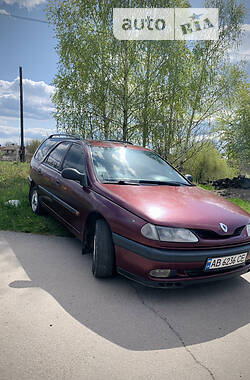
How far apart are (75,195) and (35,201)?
2058 mm

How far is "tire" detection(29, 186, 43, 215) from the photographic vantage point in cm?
530

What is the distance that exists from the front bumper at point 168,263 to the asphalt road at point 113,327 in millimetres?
257

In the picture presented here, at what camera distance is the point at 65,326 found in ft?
7.41

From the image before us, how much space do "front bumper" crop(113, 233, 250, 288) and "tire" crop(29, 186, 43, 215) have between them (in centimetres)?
294

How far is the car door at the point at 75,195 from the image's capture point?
3.46m

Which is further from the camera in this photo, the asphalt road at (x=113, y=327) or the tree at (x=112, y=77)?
the tree at (x=112, y=77)

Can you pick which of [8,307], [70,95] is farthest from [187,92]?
[8,307]

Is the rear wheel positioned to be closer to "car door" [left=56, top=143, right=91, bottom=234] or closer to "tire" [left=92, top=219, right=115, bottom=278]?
"car door" [left=56, top=143, right=91, bottom=234]

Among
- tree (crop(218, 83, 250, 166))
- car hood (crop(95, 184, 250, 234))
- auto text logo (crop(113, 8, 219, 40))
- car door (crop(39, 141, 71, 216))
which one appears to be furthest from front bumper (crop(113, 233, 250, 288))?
tree (crop(218, 83, 250, 166))

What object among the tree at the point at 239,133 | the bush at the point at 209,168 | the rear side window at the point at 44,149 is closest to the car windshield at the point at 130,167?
the rear side window at the point at 44,149

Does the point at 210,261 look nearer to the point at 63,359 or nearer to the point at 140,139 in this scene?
the point at 63,359

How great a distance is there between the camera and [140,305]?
2.64 metres

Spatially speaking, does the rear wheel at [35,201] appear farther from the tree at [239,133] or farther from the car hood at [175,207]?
the tree at [239,133]

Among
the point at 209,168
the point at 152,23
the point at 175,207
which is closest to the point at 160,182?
the point at 175,207
